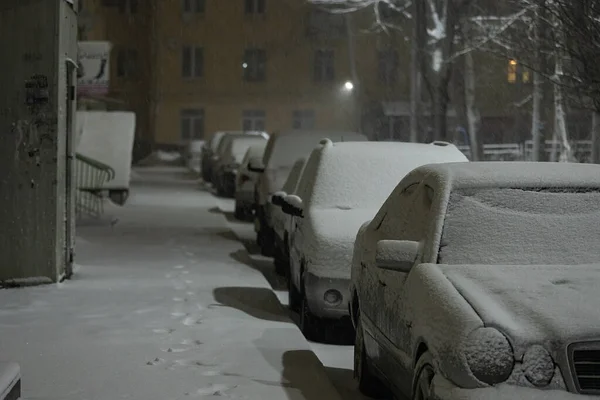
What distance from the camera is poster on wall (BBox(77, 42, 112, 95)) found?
65.9 ft

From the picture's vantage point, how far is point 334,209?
413 inches

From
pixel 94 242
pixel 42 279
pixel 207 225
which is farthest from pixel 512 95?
pixel 42 279

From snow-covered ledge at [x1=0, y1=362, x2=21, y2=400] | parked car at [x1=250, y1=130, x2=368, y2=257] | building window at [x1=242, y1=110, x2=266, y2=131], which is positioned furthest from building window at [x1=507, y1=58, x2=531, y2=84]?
building window at [x1=242, y1=110, x2=266, y2=131]

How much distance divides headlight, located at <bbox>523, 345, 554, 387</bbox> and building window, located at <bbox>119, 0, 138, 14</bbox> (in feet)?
214

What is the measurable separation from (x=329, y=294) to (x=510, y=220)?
3.29m

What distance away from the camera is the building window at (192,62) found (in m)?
65.3

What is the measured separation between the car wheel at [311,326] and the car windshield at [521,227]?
11.2 ft

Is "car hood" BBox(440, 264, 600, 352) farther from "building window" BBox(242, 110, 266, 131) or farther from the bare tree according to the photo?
"building window" BBox(242, 110, 266, 131)

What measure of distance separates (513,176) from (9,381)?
3115 millimetres

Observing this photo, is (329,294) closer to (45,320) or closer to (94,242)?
(45,320)

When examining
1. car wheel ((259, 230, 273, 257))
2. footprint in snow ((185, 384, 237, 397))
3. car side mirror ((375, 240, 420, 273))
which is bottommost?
car wheel ((259, 230, 273, 257))

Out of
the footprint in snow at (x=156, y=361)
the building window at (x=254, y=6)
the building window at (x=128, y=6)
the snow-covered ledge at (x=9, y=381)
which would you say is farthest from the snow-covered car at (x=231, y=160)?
the building window at (x=128, y=6)

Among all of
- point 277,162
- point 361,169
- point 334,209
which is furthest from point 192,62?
point 334,209

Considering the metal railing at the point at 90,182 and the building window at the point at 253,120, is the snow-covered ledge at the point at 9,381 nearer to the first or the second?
the metal railing at the point at 90,182
